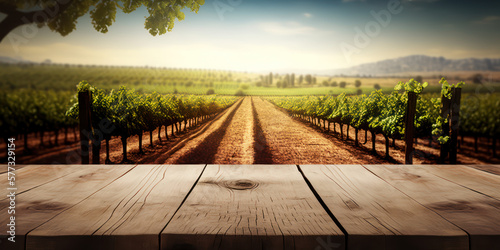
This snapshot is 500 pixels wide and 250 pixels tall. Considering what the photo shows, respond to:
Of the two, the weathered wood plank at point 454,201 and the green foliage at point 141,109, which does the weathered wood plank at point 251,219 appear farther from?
the green foliage at point 141,109

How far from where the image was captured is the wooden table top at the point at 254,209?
0.65m

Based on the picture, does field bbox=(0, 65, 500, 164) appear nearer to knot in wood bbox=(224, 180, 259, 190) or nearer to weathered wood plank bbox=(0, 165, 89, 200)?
weathered wood plank bbox=(0, 165, 89, 200)

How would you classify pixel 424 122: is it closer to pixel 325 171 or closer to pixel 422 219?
pixel 325 171

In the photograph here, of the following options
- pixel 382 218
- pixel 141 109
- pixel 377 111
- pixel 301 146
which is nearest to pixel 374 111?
pixel 377 111

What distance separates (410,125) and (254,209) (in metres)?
2.67

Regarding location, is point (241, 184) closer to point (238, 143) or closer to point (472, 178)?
point (472, 178)

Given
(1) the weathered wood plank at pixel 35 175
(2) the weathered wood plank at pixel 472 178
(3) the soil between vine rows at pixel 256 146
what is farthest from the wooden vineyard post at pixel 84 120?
(2) the weathered wood plank at pixel 472 178

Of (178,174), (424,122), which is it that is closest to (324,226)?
(178,174)

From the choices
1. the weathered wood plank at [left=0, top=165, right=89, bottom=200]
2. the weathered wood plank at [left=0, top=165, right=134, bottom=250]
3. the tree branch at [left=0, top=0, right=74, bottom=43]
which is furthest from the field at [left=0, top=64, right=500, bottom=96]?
the weathered wood plank at [left=0, top=165, right=134, bottom=250]

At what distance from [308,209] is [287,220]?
105 mm

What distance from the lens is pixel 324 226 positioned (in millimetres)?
690

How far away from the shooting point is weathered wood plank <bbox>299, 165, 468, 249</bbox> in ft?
2.13

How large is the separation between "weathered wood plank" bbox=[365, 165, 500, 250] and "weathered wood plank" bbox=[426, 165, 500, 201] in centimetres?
3

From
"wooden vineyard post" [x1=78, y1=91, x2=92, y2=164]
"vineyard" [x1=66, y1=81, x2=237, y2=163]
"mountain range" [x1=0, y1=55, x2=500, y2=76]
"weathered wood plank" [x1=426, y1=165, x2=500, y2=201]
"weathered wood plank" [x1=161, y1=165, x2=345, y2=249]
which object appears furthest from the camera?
"mountain range" [x1=0, y1=55, x2=500, y2=76]
